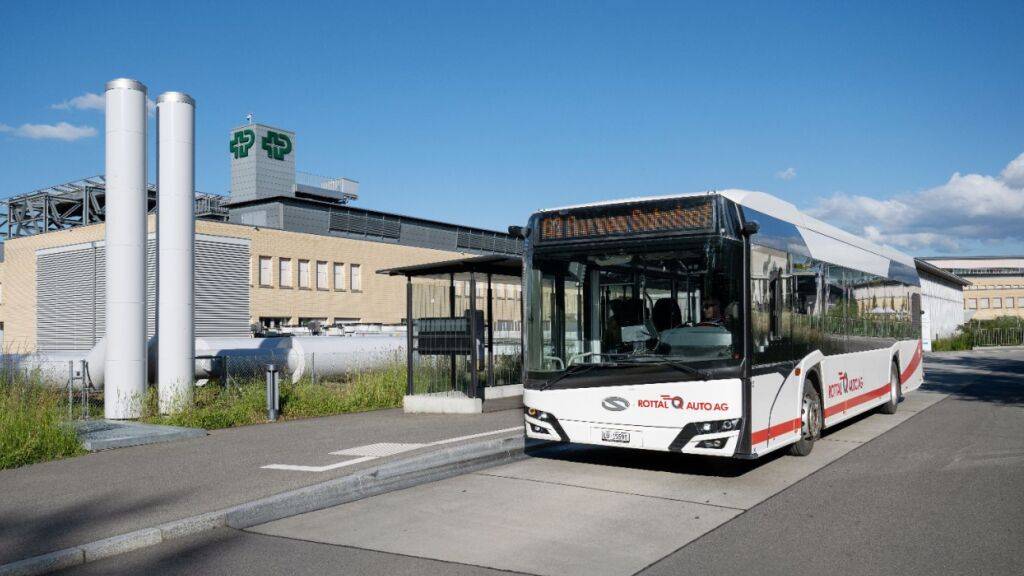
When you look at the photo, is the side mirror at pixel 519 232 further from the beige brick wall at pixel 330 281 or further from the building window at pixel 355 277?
the building window at pixel 355 277

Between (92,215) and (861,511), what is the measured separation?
52.9 metres

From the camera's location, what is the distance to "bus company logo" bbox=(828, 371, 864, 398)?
37.4 feet

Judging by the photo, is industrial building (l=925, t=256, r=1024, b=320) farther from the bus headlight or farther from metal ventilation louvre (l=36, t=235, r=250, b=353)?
the bus headlight

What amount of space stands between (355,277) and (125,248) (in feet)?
126

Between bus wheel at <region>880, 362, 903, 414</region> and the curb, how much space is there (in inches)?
299

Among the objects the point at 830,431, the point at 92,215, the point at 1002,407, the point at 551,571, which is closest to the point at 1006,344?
the point at 1002,407

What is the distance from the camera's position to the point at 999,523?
704 cm

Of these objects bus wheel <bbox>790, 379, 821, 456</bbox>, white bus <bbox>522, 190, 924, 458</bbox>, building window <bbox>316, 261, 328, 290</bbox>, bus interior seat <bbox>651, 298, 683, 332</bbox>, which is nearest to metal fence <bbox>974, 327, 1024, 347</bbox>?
building window <bbox>316, 261, 328, 290</bbox>

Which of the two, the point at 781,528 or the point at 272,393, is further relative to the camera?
the point at 272,393

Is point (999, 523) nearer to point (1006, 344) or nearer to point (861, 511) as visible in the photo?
point (861, 511)

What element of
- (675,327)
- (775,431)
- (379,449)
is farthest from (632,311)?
(379,449)

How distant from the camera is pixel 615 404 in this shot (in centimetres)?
894

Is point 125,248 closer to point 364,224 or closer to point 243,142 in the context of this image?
point 243,142

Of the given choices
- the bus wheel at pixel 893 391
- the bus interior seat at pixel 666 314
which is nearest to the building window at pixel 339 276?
the bus wheel at pixel 893 391
